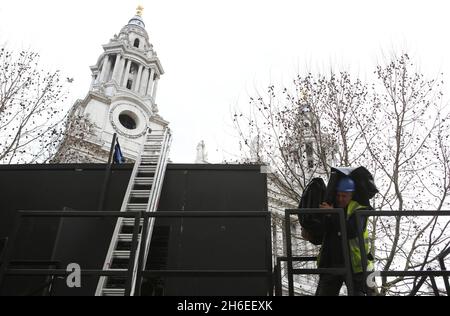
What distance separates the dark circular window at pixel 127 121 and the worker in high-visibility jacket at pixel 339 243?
35.7m

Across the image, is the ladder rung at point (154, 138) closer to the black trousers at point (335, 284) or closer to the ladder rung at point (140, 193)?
the ladder rung at point (140, 193)

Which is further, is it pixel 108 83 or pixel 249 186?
pixel 108 83

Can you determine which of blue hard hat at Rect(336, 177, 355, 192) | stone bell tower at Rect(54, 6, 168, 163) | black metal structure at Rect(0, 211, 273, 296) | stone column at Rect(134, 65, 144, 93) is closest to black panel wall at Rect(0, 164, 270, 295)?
black metal structure at Rect(0, 211, 273, 296)

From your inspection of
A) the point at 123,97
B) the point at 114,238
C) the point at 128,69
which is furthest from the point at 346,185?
the point at 128,69

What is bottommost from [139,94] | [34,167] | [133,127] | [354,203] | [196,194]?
[354,203]

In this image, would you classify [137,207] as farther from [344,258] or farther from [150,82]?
[150,82]

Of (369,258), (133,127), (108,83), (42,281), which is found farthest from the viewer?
(108,83)

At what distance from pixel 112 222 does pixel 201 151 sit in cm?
3055

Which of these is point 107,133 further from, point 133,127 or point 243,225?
point 243,225

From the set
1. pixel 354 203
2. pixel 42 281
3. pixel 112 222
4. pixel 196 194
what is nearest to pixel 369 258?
pixel 354 203

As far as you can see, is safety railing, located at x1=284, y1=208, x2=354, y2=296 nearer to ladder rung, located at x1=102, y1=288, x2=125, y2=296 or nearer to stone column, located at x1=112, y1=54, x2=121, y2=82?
ladder rung, located at x1=102, y1=288, x2=125, y2=296

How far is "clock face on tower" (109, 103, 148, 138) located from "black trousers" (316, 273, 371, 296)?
3383 cm

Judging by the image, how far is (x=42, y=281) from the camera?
17.0 feet

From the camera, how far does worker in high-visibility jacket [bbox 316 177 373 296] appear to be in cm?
403
